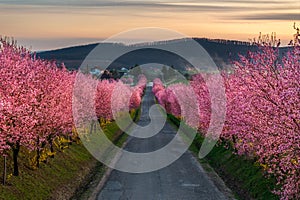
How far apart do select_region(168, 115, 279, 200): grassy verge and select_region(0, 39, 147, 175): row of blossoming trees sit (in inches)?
480

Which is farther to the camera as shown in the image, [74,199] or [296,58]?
[74,199]

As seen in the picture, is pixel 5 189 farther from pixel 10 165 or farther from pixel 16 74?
pixel 16 74

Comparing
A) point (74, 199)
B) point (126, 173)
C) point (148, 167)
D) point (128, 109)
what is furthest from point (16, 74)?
point (128, 109)

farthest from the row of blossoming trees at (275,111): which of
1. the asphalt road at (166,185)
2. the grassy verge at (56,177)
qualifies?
the grassy verge at (56,177)

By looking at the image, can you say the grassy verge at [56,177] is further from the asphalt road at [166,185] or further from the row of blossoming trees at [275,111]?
the row of blossoming trees at [275,111]

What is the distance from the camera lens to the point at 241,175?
108 ft

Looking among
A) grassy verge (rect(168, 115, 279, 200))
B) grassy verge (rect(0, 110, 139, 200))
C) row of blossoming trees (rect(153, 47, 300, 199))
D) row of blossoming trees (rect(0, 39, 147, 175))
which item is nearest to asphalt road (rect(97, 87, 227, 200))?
grassy verge (rect(168, 115, 279, 200))

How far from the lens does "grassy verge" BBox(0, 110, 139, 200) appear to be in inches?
1031

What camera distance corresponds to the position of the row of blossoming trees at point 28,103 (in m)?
25.2

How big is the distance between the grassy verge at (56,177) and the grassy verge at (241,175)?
9261mm

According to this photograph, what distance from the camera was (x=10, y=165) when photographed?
2919 centimetres

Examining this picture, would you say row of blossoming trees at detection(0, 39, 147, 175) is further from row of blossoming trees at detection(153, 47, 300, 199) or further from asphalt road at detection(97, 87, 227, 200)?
row of blossoming trees at detection(153, 47, 300, 199)

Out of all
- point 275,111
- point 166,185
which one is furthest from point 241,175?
point 275,111

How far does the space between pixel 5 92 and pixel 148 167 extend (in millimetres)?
18016
